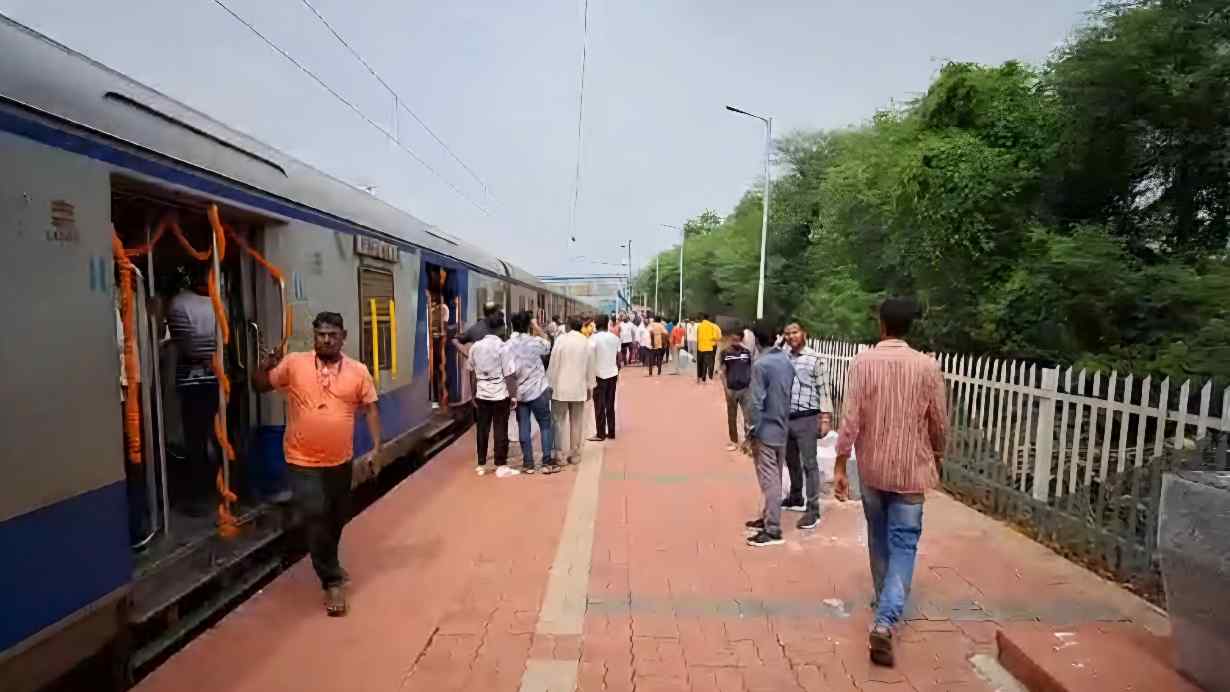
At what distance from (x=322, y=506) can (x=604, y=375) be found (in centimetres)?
525

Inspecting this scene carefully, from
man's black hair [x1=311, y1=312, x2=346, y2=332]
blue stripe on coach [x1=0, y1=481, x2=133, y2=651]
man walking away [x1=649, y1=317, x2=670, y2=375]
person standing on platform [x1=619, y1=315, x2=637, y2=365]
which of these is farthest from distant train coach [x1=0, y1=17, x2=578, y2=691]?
person standing on platform [x1=619, y1=315, x2=637, y2=365]

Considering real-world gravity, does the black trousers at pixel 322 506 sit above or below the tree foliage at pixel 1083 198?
below

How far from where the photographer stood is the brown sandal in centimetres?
408

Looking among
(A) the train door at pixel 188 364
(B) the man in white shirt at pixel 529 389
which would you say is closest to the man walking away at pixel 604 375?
(B) the man in white shirt at pixel 529 389

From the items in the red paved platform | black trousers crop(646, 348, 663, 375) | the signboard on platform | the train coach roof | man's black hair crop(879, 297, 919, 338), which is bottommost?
the red paved platform

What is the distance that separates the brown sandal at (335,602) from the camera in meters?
4.08

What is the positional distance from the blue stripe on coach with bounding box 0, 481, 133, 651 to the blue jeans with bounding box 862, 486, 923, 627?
3.42m

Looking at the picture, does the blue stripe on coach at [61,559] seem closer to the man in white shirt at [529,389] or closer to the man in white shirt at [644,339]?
the man in white shirt at [529,389]

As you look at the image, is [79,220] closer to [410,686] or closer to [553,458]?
[410,686]

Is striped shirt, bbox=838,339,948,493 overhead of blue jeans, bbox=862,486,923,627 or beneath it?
overhead

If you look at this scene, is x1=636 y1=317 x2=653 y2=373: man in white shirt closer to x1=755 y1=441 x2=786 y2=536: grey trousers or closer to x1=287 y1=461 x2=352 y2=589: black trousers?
x1=755 y1=441 x2=786 y2=536: grey trousers

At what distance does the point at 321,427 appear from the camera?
405 centimetres

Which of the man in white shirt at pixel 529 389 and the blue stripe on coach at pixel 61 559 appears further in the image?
the man in white shirt at pixel 529 389

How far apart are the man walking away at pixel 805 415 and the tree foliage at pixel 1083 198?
3921mm
